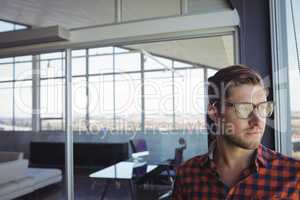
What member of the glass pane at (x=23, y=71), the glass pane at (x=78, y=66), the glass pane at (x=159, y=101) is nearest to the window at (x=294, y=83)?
the glass pane at (x=159, y=101)

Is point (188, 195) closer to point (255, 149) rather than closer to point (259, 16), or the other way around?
point (255, 149)

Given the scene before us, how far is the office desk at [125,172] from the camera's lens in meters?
4.07

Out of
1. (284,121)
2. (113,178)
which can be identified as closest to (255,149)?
(284,121)

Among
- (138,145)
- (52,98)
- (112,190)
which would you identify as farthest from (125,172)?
(52,98)

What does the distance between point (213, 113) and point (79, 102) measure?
2949mm

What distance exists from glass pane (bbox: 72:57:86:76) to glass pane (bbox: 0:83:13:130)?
1432mm

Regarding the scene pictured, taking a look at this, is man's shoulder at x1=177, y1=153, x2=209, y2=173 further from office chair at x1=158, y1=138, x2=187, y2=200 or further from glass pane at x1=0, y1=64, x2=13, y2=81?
glass pane at x1=0, y1=64, x2=13, y2=81

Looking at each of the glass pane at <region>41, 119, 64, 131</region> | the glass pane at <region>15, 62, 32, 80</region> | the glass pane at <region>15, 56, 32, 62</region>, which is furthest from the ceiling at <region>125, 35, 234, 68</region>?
the glass pane at <region>15, 62, 32, 80</region>

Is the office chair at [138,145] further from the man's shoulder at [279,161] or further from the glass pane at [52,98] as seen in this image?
the man's shoulder at [279,161]

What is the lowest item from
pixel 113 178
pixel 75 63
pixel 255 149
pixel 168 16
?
pixel 113 178

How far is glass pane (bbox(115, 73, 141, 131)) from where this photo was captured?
12.7ft

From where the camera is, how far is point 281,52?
230cm

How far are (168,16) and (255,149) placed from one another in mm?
2203

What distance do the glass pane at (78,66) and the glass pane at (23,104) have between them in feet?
3.48
